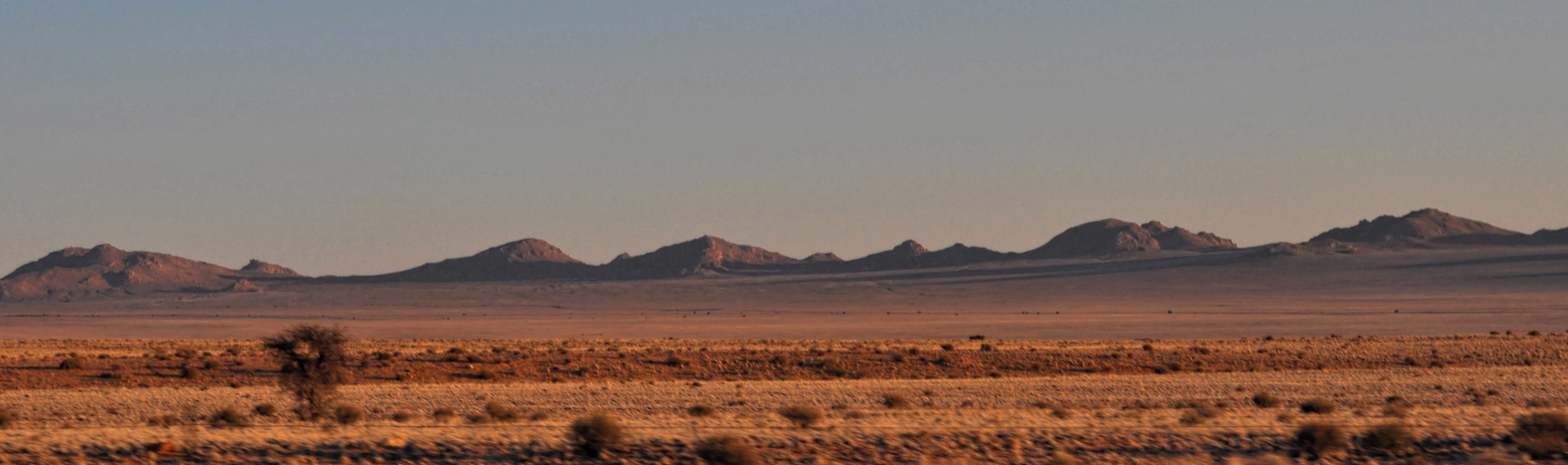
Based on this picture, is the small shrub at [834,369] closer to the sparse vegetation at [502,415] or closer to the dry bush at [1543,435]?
the sparse vegetation at [502,415]

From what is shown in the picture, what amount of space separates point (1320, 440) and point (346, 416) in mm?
13149

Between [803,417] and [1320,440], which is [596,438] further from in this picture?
[1320,440]

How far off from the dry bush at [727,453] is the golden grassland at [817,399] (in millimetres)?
305

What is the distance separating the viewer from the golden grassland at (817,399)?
15242 mm

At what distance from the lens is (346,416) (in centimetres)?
2083

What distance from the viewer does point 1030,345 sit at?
155 feet

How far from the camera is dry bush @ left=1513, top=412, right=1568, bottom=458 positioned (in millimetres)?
14930

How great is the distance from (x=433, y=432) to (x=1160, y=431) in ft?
27.1

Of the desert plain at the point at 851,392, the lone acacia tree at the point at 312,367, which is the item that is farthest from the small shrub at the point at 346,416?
the lone acacia tree at the point at 312,367

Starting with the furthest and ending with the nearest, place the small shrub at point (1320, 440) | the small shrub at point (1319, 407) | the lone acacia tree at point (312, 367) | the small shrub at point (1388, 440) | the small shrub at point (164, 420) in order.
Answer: the lone acacia tree at point (312, 367) → the small shrub at point (1319, 407) → the small shrub at point (164, 420) → the small shrub at point (1388, 440) → the small shrub at point (1320, 440)

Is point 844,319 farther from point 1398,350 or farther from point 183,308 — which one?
point 183,308

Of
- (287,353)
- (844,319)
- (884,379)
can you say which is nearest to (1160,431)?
(287,353)

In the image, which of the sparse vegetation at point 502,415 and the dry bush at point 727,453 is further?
the sparse vegetation at point 502,415

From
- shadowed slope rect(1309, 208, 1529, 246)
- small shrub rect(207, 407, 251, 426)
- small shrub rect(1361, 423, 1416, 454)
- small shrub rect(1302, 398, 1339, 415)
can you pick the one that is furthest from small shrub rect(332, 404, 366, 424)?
shadowed slope rect(1309, 208, 1529, 246)
